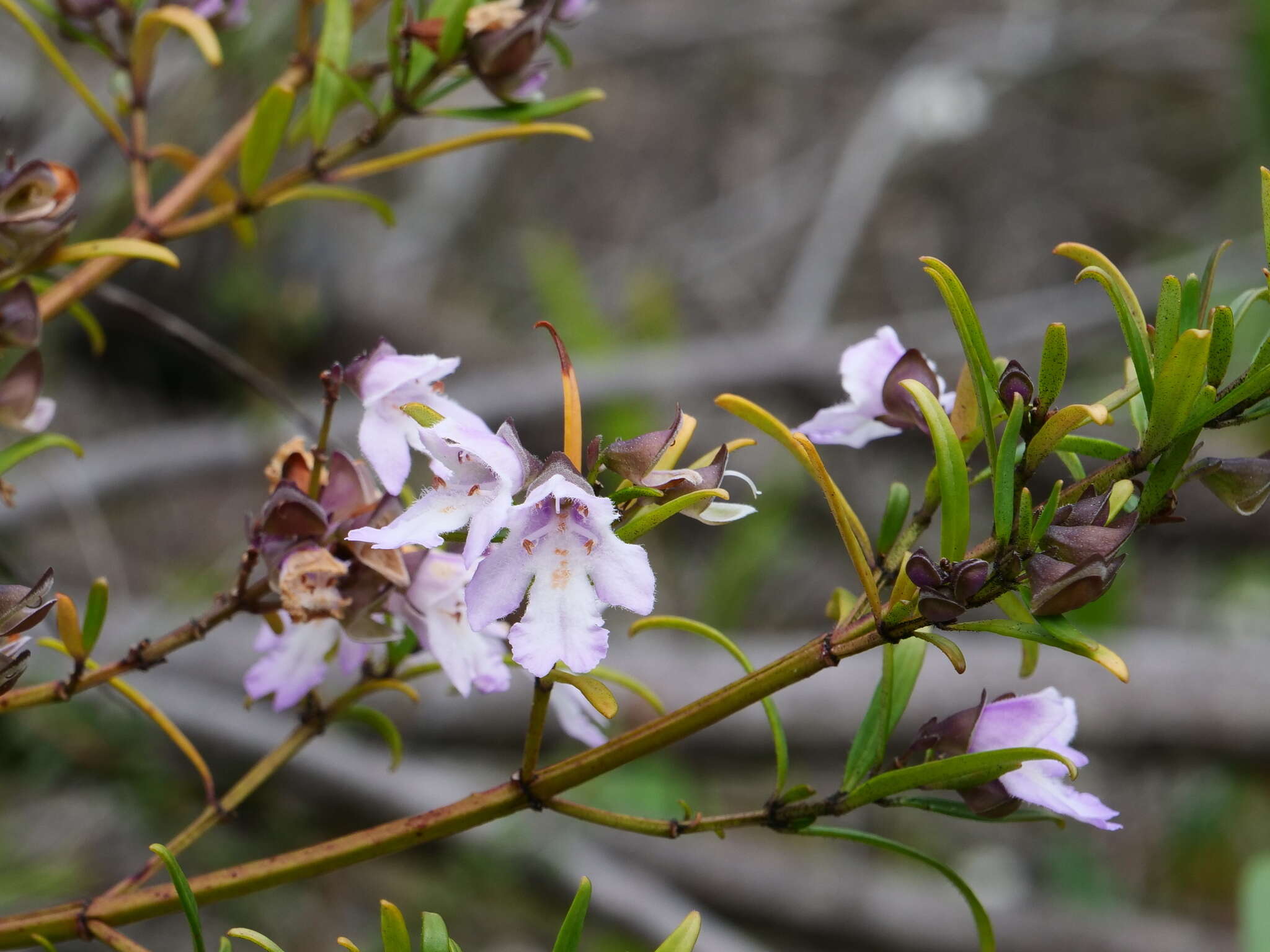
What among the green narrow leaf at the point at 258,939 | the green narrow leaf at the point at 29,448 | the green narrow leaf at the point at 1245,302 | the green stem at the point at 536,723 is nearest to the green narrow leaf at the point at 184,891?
the green narrow leaf at the point at 258,939

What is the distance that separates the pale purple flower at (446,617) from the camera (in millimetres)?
440

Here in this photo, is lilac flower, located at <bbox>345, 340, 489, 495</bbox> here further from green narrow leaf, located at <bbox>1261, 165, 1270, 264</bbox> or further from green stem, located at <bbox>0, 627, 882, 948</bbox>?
green narrow leaf, located at <bbox>1261, 165, 1270, 264</bbox>

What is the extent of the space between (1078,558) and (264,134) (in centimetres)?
44

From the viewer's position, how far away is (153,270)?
196 cm

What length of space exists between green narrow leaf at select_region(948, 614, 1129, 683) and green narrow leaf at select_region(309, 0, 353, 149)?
436 mm

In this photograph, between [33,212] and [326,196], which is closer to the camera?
[33,212]

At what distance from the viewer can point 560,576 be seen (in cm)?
37

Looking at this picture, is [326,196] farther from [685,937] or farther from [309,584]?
[685,937]

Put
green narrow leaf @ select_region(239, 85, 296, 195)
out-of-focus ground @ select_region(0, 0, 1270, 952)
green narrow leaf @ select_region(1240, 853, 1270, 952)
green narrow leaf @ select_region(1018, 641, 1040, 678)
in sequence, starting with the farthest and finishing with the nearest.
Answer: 1. out-of-focus ground @ select_region(0, 0, 1270, 952)
2. green narrow leaf @ select_region(1240, 853, 1270, 952)
3. green narrow leaf @ select_region(239, 85, 296, 195)
4. green narrow leaf @ select_region(1018, 641, 1040, 678)

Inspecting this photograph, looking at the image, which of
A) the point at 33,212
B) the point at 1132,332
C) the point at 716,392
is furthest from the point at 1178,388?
the point at 716,392

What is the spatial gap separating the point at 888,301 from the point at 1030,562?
313 centimetres

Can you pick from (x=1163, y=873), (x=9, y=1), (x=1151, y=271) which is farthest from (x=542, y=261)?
(x=1163, y=873)

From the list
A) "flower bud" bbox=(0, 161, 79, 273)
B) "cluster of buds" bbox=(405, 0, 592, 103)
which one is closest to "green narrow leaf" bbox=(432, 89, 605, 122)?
"cluster of buds" bbox=(405, 0, 592, 103)

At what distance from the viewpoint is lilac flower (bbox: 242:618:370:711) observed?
48cm
